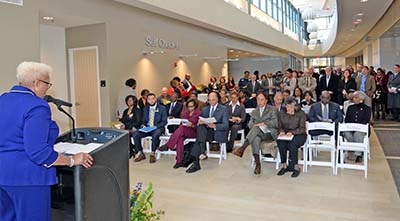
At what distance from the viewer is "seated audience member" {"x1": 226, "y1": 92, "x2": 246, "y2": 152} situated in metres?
6.81

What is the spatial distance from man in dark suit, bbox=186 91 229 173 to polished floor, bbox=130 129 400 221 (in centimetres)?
25

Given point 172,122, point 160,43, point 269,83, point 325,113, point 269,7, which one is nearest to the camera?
point 325,113

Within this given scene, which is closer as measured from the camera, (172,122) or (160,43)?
(172,122)

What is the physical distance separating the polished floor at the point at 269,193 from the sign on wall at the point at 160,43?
4.19 metres

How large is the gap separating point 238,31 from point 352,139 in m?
7.73

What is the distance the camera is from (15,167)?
1.97 m

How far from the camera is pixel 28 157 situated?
1962 millimetres

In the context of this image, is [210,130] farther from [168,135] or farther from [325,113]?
[325,113]

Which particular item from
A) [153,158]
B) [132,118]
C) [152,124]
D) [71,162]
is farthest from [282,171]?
[71,162]

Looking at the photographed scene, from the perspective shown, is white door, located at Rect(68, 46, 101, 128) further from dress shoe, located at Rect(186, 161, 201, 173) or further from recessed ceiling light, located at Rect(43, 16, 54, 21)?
dress shoe, located at Rect(186, 161, 201, 173)

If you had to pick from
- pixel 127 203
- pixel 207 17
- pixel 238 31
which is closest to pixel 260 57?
pixel 238 31

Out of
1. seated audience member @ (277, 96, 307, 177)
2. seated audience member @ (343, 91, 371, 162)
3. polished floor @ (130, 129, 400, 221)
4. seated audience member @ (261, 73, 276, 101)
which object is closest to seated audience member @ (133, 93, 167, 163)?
polished floor @ (130, 129, 400, 221)

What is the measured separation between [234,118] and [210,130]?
95 cm

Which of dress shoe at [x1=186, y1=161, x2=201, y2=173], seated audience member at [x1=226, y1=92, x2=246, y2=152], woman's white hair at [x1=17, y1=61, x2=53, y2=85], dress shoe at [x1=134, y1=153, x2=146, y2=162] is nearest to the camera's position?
woman's white hair at [x1=17, y1=61, x2=53, y2=85]
